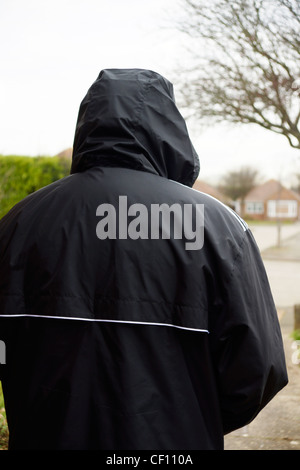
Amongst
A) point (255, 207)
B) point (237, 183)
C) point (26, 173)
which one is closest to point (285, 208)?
point (255, 207)

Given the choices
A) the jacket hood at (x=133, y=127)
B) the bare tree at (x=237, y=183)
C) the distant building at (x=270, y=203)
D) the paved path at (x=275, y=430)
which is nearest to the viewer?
the jacket hood at (x=133, y=127)

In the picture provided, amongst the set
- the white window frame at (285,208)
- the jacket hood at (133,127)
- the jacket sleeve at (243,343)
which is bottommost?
the white window frame at (285,208)

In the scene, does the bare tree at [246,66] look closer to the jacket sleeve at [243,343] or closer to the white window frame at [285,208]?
the jacket sleeve at [243,343]

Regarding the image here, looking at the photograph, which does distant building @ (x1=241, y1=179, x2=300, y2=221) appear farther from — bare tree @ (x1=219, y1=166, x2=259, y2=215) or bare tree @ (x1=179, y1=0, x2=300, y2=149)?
bare tree @ (x1=179, y1=0, x2=300, y2=149)

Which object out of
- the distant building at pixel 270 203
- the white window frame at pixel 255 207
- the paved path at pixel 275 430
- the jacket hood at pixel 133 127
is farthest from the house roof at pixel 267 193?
the jacket hood at pixel 133 127

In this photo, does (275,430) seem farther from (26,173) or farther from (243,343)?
(26,173)

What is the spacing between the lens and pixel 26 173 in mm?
9570

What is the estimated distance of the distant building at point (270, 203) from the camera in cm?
6931

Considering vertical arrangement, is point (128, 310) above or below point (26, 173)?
below

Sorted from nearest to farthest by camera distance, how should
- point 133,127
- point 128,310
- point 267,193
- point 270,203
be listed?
point 128,310
point 133,127
point 270,203
point 267,193

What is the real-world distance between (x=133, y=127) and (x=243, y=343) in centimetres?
68

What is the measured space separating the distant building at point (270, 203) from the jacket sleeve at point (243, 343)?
223 feet

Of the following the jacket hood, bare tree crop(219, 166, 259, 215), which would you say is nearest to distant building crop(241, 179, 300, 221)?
bare tree crop(219, 166, 259, 215)

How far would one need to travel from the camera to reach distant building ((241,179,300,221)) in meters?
69.3
